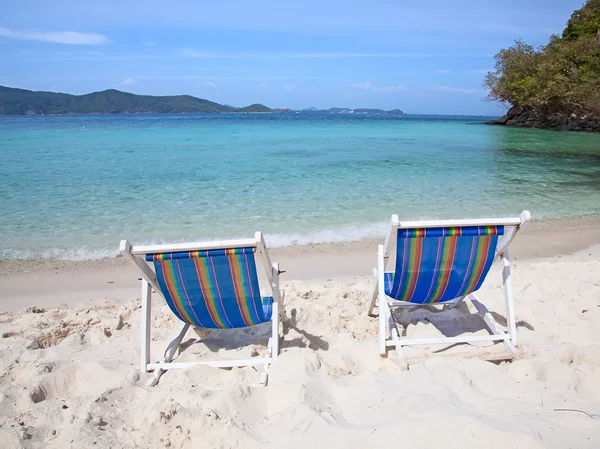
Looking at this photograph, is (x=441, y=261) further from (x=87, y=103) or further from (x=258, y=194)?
(x=87, y=103)

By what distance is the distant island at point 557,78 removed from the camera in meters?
27.9

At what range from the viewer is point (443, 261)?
2.99 metres

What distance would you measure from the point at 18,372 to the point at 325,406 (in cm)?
197

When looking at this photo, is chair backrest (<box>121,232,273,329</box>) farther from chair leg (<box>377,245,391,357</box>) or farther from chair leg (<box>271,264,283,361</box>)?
chair leg (<box>377,245,391,357</box>)

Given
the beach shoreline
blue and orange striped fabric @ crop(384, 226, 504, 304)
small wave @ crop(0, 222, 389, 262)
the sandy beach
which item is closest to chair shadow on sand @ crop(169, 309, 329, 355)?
the sandy beach

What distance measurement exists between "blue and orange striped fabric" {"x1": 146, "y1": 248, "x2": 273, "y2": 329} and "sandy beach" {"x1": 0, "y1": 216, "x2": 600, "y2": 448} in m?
0.37

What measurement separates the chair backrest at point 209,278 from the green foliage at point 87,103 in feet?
367

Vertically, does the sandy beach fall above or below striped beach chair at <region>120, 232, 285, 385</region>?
below

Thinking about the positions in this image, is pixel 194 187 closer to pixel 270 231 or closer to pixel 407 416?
pixel 270 231

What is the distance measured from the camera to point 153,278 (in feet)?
9.88

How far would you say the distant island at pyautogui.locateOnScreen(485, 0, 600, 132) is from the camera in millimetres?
27900

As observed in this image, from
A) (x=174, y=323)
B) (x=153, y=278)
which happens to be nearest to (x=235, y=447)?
(x=153, y=278)

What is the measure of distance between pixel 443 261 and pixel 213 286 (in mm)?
1535

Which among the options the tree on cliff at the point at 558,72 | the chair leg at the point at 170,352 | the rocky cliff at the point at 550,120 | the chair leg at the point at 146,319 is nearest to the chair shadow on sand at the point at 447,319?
the chair leg at the point at 170,352
